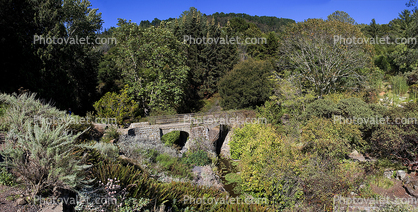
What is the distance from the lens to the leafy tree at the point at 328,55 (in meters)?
18.2

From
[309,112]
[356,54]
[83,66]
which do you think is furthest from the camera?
[83,66]

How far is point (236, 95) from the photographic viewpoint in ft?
72.4

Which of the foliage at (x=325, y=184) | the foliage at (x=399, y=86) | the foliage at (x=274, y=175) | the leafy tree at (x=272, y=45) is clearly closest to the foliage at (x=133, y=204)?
the foliage at (x=274, y=175)

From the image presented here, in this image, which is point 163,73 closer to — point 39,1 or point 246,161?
point 39,1

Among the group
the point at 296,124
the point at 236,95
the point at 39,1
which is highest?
the point at 39,1

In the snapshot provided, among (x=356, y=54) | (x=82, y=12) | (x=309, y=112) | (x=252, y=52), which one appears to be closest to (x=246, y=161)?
(x=309, y=112)

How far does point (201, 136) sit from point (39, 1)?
14.0 m

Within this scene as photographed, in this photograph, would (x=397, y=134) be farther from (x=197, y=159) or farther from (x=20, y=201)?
(x=20, y=201)

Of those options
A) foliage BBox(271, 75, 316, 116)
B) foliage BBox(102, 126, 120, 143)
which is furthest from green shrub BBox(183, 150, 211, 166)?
foliage BBox(271, 75, 316, 116)

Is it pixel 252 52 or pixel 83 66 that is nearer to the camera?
pixel 83 66

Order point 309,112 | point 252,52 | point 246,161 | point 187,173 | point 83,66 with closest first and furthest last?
1. point 246,161
2. point 187,173
3. point 309,112
4. point 83,66
5. point 252,52

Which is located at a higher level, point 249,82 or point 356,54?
point 356,54

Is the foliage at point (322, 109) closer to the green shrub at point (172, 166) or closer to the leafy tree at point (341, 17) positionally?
the green shrub at point (172, 166)

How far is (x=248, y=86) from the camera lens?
21750 millimetres
